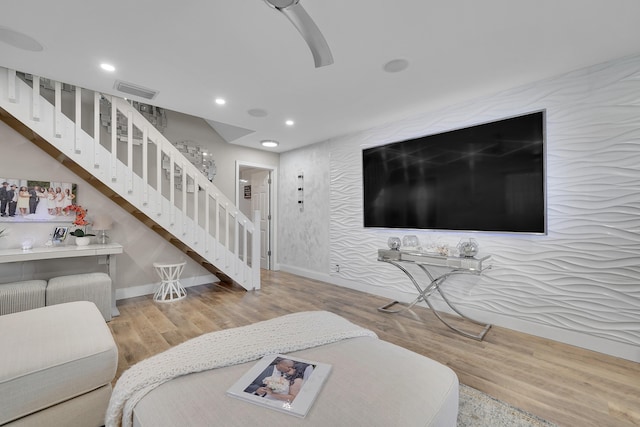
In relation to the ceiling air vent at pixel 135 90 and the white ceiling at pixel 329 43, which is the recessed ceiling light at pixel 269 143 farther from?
the ceiling air vent at pixel 135 90

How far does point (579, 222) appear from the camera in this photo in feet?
8.31

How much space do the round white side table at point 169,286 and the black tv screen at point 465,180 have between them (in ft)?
9.28

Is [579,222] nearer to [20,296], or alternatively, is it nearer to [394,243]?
[394,243]

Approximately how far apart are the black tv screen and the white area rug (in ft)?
5.59

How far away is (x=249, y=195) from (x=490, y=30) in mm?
5568

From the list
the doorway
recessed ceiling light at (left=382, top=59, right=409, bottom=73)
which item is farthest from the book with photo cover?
the doorway

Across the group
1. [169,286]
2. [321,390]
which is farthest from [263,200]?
[321,390]

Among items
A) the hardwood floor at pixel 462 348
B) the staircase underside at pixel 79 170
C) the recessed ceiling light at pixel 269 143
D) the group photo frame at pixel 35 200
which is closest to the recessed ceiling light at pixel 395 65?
the hardwood floor at pixel 462 348

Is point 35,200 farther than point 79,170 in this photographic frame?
No

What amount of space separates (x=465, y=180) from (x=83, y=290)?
13.9ft

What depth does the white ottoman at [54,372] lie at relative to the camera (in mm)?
1224

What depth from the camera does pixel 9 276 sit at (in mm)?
3111

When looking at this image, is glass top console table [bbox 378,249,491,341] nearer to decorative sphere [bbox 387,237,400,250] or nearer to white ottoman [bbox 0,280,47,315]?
decorative sphere [bbox 387,237,400,250]

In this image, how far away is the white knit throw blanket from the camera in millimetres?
1055
